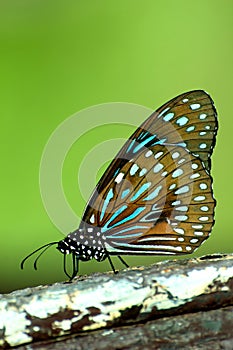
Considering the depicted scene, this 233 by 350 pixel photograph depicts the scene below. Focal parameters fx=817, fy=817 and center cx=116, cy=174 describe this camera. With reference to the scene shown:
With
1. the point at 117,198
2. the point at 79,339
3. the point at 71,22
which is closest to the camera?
the point at 79,339

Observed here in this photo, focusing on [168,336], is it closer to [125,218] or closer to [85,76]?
[125,218]

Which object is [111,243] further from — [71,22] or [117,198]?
[71,22]

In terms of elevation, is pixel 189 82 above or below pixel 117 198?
above

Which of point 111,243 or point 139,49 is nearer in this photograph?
point 111,243

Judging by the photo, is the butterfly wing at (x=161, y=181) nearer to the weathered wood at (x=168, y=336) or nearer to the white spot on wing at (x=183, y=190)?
the white spot on wing at (x=183, y=190)

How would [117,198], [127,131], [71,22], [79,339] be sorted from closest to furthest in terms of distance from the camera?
[79,339] < [117,198] < [127,131] < [71,22]

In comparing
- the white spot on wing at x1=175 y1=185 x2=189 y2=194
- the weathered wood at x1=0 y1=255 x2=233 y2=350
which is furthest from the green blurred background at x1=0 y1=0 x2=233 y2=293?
the weathered wood at x1=0 y1=255 x2=233 y2=350

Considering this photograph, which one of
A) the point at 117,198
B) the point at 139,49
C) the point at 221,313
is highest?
the point at 139,49

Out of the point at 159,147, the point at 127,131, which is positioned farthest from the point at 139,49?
the point at 159,147
